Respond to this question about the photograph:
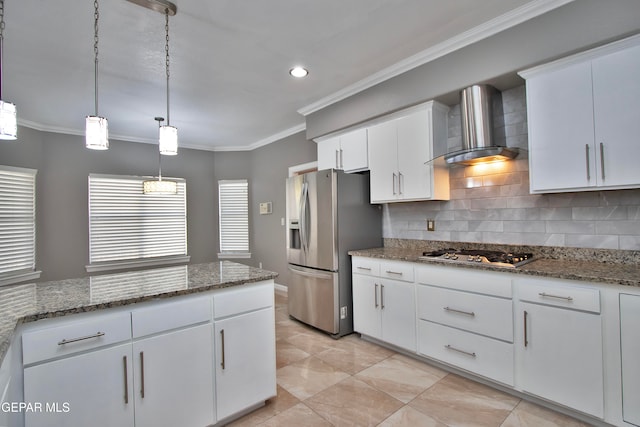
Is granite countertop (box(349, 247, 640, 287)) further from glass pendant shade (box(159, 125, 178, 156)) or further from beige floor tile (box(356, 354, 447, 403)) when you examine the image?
glass pendant shade (box(159, 125, 178, 156))

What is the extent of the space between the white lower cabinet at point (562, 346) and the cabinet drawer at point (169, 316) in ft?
6.67

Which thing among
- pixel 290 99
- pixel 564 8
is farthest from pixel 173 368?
pixel 564 8

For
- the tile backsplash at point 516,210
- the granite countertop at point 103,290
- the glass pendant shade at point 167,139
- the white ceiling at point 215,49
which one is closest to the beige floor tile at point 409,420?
the granite countertop at point 103,290

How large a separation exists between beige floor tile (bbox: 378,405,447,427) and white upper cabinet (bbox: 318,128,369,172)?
229cm

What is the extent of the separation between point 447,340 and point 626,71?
2.13m

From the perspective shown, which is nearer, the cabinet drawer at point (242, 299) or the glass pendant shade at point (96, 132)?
the glass pendant shade at point (96, 132)

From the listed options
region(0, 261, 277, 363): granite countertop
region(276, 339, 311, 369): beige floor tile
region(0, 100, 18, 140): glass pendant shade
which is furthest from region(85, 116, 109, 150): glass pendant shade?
region(276, 339, 311, 369): beige floor tile

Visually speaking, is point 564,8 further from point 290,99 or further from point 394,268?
point 290,99

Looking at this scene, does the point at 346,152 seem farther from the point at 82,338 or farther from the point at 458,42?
the point at 82,338

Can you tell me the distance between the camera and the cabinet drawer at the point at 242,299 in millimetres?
1889

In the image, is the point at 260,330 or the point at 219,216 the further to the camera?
the point at 219,216

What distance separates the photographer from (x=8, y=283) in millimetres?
3787

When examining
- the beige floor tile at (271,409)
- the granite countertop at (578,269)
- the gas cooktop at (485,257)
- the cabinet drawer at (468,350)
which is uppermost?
the gas cooktop at (485,257)

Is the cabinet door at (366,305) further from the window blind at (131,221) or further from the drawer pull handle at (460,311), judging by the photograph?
the window blind at (131,221)
